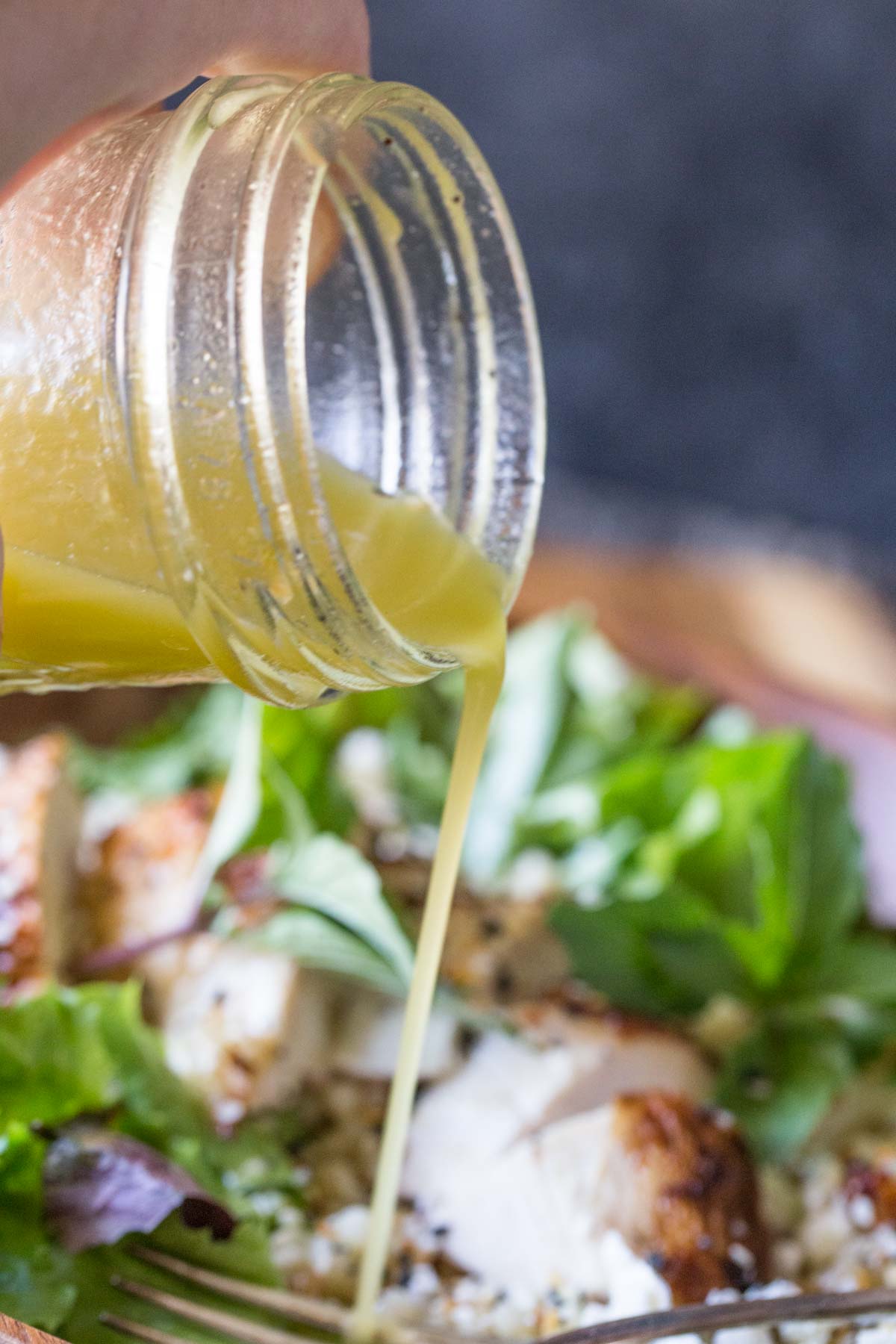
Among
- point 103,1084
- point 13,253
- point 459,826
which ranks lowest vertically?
point 103,1084

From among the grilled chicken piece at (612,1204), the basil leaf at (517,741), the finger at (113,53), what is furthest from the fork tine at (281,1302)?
the finger at (113,53)

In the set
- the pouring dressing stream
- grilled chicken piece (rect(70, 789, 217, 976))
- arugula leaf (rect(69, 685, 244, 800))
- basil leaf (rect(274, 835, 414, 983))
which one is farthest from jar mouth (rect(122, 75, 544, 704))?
arugula leaf (rect(69, 685, 244, 800))

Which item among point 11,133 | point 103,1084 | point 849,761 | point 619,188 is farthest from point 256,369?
point 619,188

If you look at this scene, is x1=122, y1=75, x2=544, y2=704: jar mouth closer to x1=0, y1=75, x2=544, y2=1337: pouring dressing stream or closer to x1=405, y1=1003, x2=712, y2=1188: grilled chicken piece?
x1=0, y1=75, x2=544, y2=1337: pouring dressing stream

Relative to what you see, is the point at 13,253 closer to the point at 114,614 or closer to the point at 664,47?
the point at 114,614

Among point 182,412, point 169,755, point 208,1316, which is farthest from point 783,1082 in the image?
point 182,412
